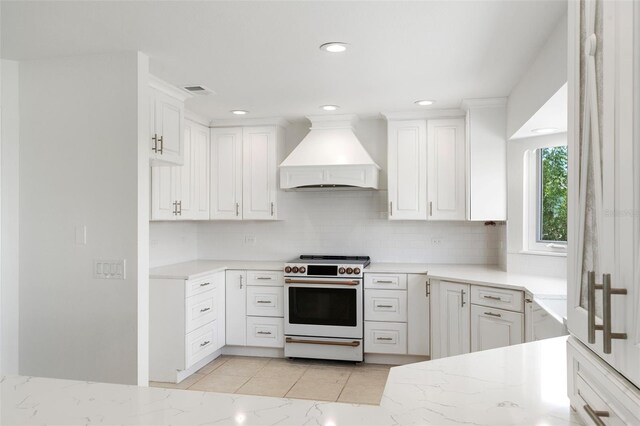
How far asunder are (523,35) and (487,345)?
7.78 ft

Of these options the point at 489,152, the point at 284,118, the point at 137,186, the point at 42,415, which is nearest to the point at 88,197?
the point at 137,186

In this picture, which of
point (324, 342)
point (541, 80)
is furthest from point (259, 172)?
point (541, 80)

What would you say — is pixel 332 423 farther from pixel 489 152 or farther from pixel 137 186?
pixel 489 152

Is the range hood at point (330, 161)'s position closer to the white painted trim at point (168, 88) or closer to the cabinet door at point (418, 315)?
the cabinet door at point (418, 315)

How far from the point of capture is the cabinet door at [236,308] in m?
4.72

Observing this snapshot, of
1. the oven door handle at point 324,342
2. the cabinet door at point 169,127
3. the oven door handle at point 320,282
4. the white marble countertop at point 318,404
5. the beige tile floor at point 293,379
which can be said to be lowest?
the beige tile floor at point 293,379

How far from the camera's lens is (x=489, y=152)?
4.18 meters

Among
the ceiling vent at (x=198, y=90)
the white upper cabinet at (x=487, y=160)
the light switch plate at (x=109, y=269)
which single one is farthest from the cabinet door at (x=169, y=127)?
the white upper cabinet at (x=487, y=160)

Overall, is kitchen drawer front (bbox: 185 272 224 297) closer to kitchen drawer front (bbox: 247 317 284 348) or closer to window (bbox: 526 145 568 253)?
kitchen drawer front (bbox: 247 317 284 348)

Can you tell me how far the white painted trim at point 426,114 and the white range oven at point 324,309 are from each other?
4.91 feet

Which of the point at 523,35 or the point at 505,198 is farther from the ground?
the point at 523,35

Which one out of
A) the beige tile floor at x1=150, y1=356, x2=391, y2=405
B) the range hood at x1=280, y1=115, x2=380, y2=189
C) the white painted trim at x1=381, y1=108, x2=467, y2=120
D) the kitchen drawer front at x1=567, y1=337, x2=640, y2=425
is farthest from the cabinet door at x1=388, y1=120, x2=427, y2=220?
the kitchen drawer front at x1=567, y1=337, x2=640, y2=425

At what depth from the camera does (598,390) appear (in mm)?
911

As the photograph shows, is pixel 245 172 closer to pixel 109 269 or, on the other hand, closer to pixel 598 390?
pixel 109 269
